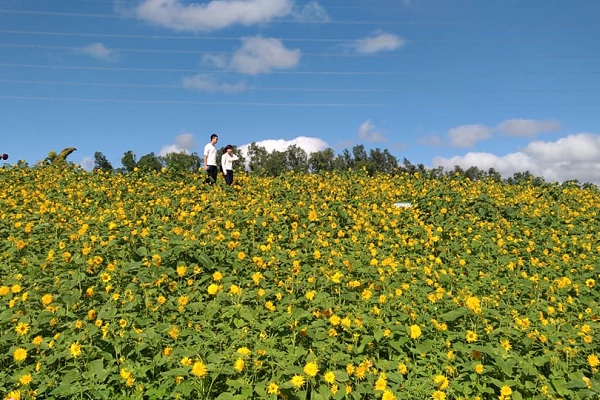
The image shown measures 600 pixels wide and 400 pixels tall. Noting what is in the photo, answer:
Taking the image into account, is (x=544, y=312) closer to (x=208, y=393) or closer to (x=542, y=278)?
(x=542, y=278)

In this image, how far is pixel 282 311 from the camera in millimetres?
4352

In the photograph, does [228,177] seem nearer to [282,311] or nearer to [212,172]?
[212,172]

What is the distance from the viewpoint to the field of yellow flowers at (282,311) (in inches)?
133

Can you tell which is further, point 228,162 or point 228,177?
point 228,177

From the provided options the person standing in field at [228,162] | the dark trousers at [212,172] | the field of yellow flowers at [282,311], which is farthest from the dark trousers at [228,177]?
the field of yellow flowers at [282,311]

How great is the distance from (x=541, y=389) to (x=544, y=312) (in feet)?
8.28

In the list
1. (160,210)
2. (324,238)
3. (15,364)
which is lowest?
(15,364)

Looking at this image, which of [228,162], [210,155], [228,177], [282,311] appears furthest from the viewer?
[228,177]

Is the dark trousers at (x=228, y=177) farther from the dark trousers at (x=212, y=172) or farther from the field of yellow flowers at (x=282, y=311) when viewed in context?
the field of yellow flowers at (x=282, y=311)

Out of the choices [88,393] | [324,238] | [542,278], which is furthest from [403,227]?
[88,393]

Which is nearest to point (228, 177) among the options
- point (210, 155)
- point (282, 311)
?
point (210, 155)

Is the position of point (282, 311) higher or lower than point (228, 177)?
lower

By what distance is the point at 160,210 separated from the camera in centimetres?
931

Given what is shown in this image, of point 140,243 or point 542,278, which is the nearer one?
point 140,243
